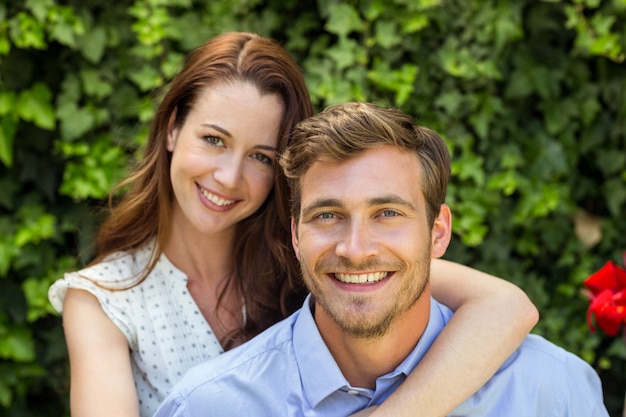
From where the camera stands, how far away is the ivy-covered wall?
301 cm

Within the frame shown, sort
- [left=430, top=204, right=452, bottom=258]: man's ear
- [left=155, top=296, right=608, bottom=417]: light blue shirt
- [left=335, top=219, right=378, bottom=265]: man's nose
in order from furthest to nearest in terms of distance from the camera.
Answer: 1. [left=430, top=204, right=452, bottom=258]: man's ear
2. [left=155, top=296, right=608, bottom=417]: light blue shirt
3. [left=335, top=219, right=378, bottom=265]: man's nose

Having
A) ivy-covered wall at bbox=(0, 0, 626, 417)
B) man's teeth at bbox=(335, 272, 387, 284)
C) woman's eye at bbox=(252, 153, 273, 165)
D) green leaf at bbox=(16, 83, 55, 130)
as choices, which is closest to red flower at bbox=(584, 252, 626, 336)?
man's teeth at bbox=(335, 272, 387, 284)

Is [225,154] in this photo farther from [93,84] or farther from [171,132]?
[93,84]

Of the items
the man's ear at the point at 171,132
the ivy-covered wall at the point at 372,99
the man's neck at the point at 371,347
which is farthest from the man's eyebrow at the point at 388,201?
the ivy-covered wall at the point at 372,99

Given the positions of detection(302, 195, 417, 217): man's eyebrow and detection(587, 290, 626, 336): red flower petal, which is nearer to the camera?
detection(302, 195, 417, 217): man's eyebrow

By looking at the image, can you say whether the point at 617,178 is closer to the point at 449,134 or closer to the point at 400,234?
the point at 449,134

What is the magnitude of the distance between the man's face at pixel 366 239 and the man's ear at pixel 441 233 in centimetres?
9

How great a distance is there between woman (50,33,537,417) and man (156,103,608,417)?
12cm

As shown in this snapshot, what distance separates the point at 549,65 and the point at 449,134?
505 millimetres

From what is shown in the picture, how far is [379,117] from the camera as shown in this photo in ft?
6.58

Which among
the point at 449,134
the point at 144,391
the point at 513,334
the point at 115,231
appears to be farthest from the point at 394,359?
the point at 449,134

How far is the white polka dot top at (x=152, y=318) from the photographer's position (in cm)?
246

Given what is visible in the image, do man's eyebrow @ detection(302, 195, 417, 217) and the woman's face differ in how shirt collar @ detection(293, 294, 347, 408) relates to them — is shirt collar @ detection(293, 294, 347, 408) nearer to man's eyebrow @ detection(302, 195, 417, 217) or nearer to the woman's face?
man's eyebrow @ detection(302, 195, 417, 217)

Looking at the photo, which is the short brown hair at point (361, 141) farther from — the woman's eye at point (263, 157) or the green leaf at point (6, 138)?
the green leaf at point (6, 138)
